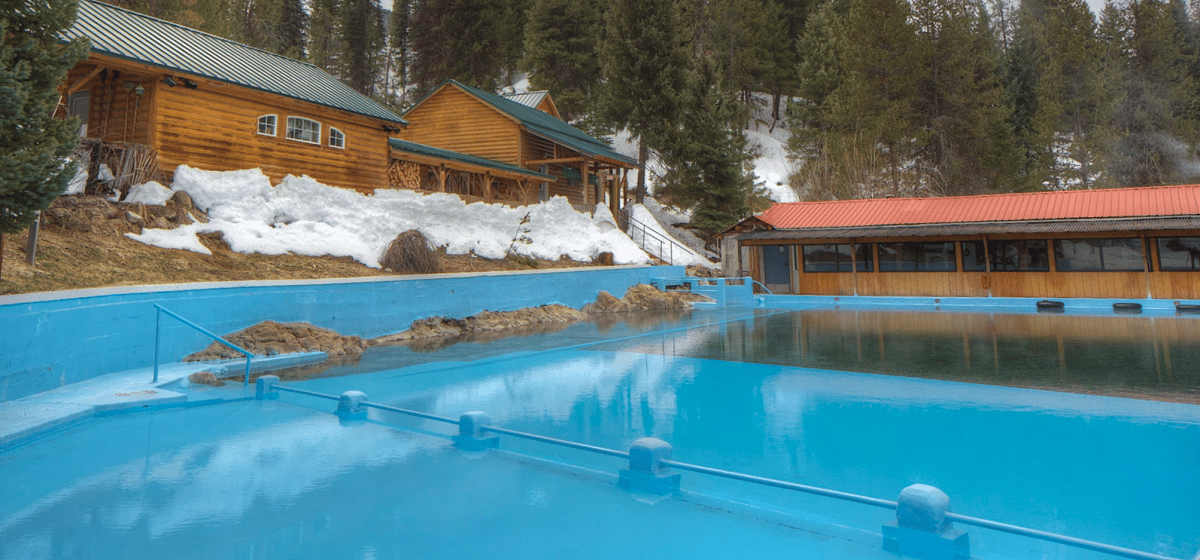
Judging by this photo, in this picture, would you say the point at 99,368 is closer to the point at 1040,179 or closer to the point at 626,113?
the point at 626,113

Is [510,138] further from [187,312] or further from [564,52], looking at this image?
[187,312]

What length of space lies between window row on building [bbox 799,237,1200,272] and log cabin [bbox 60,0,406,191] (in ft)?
55.6

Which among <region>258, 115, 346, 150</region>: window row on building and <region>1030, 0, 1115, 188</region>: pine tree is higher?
<region>1030, 0, 1115, 188</region>: pine tree

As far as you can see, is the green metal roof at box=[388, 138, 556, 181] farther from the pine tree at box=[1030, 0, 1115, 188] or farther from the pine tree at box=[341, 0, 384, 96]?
the pine tree at box=[341, 0, 384, 96]

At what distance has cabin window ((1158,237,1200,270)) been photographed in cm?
1914

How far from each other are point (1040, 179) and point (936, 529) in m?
38.6

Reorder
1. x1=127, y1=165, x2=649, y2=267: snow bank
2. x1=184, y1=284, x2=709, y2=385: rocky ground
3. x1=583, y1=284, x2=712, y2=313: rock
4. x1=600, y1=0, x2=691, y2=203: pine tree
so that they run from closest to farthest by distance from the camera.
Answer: x1=184, y1=284, x2=709, y2=385: rocky ground → x1=127, y1=165, x2=649, y2=267: snow bank → x1=583, y1=284, x2=712, y2=313: rock → x1=600, y1=0, x2=691, y2=203: pine tree

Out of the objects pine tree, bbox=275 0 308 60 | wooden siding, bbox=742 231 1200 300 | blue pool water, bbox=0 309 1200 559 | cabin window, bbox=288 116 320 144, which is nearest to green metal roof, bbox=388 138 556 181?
cabin window, bbox=288 116 320 144

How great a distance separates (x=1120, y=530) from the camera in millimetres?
3586

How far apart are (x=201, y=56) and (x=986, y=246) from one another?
Answer: 24369 mm

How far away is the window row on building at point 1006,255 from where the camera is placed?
1952 cm

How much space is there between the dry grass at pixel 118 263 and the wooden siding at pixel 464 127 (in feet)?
47.9

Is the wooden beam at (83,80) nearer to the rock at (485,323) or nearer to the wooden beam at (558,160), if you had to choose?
the rock at (485,323)

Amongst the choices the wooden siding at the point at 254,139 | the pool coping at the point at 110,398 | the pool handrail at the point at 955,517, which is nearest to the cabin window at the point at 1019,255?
the wooden siding at the point at 254,139
